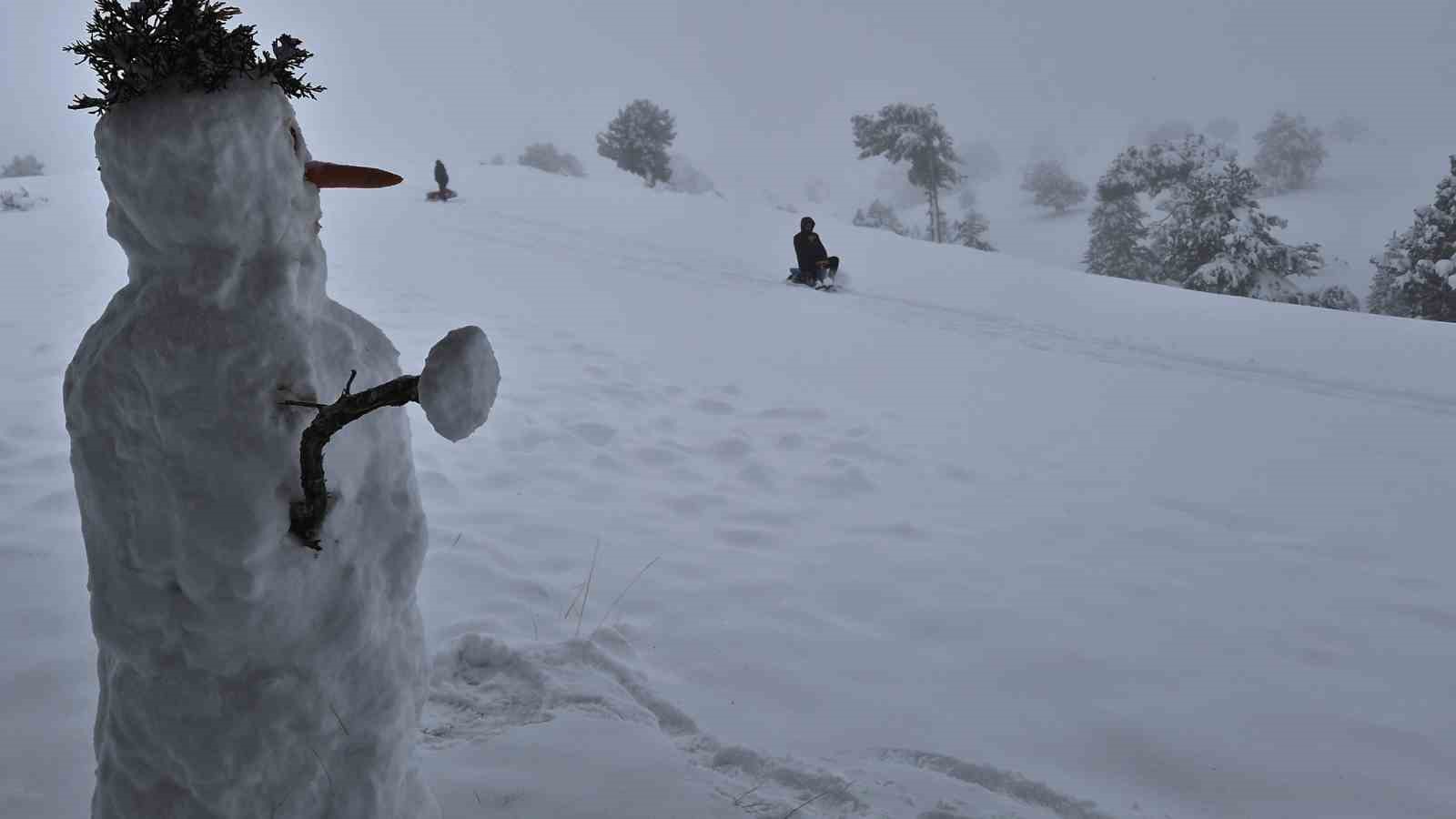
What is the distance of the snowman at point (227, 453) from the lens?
1.25 metres

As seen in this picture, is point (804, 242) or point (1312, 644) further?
point (804, 242)

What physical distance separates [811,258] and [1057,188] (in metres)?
34.4

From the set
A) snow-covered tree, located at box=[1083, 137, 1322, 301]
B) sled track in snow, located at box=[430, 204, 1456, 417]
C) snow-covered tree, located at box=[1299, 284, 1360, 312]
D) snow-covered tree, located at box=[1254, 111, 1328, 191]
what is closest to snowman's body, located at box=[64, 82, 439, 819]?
sled track in snow, located at box=[430, 204, 1456, 417]

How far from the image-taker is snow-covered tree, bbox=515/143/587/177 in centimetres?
3744

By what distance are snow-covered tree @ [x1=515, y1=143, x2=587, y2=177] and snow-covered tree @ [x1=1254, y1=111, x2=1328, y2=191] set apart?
1199 inches

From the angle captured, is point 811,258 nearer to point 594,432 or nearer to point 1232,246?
point 594,432

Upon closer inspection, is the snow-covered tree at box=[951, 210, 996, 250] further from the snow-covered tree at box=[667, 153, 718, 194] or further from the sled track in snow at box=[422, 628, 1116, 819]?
the sled track in snow at box=[422, 628, 1116, 819]

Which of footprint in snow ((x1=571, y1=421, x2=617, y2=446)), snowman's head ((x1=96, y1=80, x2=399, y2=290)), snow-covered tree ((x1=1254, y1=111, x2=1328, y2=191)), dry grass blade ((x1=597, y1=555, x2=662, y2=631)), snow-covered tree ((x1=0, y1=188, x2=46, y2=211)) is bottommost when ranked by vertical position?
dry grass blade ((x1=597, y1=555, x2=662, y2=631))

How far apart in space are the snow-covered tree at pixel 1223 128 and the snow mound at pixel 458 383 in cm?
6121

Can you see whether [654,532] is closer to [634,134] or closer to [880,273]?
[880,273]

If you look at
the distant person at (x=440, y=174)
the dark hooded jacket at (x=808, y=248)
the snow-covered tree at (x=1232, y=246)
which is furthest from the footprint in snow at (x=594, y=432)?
the snow-covered tree at (x=1232, y=246)

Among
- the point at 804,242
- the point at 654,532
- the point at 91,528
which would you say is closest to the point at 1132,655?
the point at 654,532

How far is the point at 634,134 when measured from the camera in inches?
1195

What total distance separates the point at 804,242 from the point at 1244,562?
7024 mm
